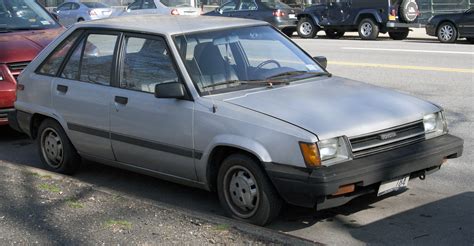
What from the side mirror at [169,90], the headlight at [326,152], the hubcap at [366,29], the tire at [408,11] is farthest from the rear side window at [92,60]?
the hubcap at [366,29]

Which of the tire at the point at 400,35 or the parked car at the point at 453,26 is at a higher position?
the parked car at the point at 453,26

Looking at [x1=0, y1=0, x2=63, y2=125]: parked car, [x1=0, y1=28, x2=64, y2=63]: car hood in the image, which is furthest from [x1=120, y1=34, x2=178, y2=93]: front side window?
[x1=0, y1=28, x2=64, y2=63]: car hood

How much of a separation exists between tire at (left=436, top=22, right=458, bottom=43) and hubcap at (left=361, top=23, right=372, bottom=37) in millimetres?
2598

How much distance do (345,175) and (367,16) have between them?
17.9 metres

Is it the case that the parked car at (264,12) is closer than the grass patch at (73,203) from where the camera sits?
No

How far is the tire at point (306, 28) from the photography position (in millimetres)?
23562

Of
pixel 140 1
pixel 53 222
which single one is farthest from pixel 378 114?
pixel 140 1

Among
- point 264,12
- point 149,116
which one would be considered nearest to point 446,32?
point 264,12

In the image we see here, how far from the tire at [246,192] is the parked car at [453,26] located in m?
15.3

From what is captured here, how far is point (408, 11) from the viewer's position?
21.1 m

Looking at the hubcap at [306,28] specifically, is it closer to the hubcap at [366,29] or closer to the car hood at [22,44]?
the hubcap at [366,29]

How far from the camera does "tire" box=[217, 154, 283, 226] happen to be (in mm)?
4738

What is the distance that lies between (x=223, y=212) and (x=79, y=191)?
3.91ft

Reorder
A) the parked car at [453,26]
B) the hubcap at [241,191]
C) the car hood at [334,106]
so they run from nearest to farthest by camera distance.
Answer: the car hood at [334,106] < the hubcap at [241,191] < the parked car at [453,26]
